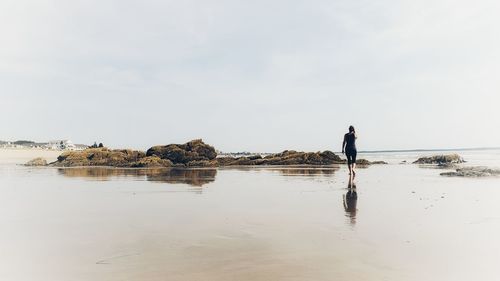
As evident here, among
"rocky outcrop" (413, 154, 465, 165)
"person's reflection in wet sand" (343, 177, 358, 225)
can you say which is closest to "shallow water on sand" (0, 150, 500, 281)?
"person's reflection in wet sand" (343, 177, 358, 225)

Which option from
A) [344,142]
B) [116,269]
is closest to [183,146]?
[344,142]

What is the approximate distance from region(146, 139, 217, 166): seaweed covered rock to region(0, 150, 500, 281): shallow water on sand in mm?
23292

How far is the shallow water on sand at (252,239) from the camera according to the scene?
3803 mm

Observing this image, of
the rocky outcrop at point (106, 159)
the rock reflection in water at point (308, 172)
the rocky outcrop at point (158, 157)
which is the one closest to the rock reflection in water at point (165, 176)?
the rock reflection in water at point (308, 172)

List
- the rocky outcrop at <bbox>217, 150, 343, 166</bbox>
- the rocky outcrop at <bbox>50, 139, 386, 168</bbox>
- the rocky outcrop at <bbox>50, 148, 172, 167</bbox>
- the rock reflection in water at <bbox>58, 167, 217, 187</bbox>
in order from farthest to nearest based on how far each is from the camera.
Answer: the rocky outcrop at <bbox>217, 150, 343, 166</bbox> < the rocky outcrop at <bbox>50, 139, 386, 168</bbox> < the rocky outcrop at <bbox>50, 148, 172, 167</bbox> < the rock reflection in water at <bbox>58, 167, 217, 187</bbox>

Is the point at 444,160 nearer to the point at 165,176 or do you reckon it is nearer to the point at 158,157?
the point at 158,157

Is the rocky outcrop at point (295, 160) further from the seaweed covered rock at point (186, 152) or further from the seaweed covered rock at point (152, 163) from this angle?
the seaweed covered rock at point (152, 163)

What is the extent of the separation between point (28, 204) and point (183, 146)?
2534cm

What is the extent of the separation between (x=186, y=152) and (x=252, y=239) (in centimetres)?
2824

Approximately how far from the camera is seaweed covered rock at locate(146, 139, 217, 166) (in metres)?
32.6

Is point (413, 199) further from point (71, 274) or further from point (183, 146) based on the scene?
point (183, 146)

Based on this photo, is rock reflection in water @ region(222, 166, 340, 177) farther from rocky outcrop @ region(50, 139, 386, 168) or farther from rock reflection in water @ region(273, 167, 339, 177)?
rocky outcrop @ region(50, 139, 386, 168)

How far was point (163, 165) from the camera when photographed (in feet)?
101

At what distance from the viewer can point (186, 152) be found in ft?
107
